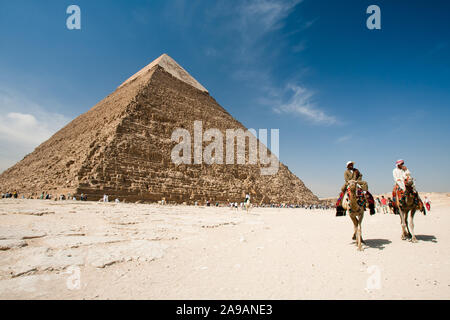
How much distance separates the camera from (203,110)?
1603 inches

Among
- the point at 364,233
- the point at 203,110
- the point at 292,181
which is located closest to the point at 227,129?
the point at 203,110

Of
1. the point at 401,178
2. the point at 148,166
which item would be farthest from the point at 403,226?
the point at 148,166

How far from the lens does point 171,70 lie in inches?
1757

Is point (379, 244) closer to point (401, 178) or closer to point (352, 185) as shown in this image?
point (352, 185)

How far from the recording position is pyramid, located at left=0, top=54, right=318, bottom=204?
1956 centimetres

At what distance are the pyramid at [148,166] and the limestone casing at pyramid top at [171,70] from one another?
1.51 m

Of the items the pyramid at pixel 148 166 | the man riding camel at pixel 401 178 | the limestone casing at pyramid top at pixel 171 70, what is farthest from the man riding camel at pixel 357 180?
the limestone casing at pyramid top at pixel 171 70

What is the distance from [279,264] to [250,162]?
118 ft

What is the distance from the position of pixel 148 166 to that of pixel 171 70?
28223mm

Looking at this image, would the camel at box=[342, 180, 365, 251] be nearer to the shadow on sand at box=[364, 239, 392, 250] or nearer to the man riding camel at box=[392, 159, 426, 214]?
the shadow on sand at box=[364, 239, 392, 250]

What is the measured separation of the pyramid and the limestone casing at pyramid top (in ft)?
4.95

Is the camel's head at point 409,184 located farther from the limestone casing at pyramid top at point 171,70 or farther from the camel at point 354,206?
the limestone casing at pyramid top at point 171,70

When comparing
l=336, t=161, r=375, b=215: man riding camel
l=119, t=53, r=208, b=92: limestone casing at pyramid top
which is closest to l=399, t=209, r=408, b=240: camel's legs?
l=336, t=161, r=375, b=215: man riding camel
